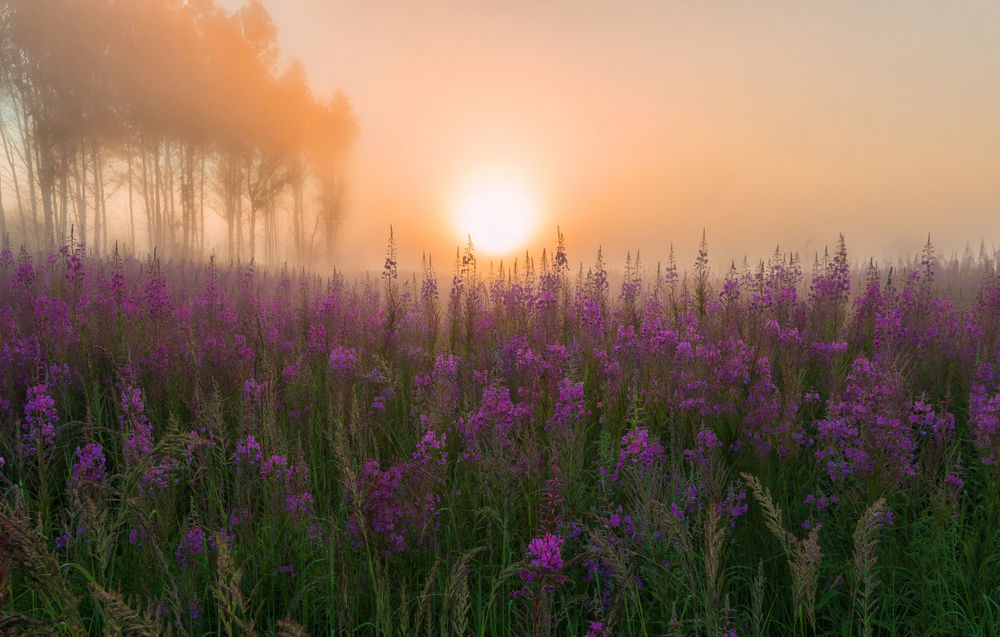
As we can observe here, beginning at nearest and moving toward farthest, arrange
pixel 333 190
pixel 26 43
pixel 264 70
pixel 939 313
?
1. pixel 939 313
2. pixel 26 43
3. pixel 264 70
4. pixel 333 190

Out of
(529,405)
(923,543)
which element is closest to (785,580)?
(923,543)

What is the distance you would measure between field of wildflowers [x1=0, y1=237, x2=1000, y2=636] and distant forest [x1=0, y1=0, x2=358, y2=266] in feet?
66.0

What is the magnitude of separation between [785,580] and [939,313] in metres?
4.79

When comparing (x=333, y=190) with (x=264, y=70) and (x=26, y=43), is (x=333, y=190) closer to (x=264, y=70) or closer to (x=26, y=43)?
(x=264, y=70)

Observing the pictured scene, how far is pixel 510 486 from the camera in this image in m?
2.68

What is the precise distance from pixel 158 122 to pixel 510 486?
32.4 m

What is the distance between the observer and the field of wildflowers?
1.93 m

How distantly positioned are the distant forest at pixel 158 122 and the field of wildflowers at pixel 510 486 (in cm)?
2011

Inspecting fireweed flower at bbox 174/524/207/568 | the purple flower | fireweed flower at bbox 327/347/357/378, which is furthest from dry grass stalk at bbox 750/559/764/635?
fireweed flower at bbox 327/347/357/378

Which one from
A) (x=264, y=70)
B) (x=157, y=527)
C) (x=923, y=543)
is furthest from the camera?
(x=264, y=70)

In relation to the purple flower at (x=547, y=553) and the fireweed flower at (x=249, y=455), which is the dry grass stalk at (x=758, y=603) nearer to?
the purple flower at (x=547, y=553)

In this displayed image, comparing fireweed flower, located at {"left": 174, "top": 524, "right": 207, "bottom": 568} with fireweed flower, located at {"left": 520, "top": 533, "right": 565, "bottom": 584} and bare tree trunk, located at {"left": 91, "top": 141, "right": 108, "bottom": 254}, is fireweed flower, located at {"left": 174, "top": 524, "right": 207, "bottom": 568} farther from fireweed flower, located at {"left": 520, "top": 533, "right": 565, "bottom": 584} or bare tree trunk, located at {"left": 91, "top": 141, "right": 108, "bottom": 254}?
bare tree trunk, located at {"left": 91, "top": 141, "right": 108, "bottom": 254}

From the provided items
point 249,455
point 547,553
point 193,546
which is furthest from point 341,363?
point 547,553

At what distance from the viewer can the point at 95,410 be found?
3773 mm
